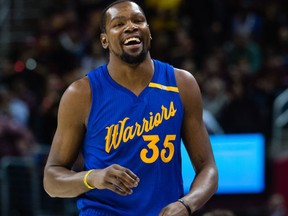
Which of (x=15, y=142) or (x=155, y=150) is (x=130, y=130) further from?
(x=15, y=142)

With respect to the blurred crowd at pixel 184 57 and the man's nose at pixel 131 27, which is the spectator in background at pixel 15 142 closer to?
the blurred crowd at pixel 184 57

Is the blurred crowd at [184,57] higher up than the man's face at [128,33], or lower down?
higher up

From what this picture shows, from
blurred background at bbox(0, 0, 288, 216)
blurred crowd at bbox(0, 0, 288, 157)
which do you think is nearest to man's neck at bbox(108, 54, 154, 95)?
blurred background at bbox(0, 0, 288, 216)

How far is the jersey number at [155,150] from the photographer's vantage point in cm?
492

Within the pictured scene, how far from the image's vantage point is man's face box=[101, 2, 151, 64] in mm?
4922

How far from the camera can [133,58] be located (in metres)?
4.96

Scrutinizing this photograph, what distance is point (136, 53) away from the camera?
4.94 m

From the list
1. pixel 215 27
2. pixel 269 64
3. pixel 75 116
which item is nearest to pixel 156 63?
pixel 75 116

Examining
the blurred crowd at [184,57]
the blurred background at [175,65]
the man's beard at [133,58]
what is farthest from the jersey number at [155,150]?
the blurred crowd at [184,57]

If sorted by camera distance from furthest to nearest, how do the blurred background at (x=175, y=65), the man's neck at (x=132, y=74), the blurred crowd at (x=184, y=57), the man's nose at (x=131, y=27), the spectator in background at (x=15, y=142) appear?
the blurred crowd at (x=184, y=57), the blurred background at (x=175, y=65), the spectator in background at (x=15, y=142), the man's neck at (x=132, y=74), the man's nose at (x=131, y=27)

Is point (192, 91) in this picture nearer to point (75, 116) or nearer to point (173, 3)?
point (75, 116)

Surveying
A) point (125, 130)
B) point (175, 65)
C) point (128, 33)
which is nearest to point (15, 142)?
point (175, 65)

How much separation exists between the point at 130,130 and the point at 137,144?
0.32ft

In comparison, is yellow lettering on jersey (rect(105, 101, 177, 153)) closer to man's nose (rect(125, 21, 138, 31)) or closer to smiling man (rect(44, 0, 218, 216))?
smiling man (rect(44, 0, 218, 216))
